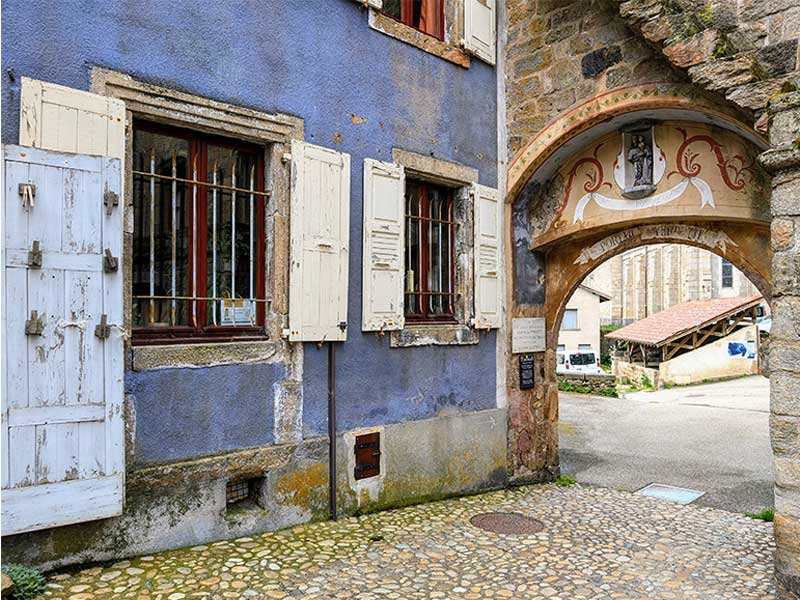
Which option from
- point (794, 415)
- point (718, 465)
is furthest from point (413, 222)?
point (718, 465)

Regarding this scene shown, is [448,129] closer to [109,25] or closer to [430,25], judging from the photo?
[430,25]

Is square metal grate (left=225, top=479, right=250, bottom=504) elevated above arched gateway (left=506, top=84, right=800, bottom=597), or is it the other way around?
arched gateway (left=506, top=84, right=800, bottom=597)

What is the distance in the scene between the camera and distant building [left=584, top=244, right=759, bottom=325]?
111 feet

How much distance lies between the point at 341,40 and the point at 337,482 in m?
3.37

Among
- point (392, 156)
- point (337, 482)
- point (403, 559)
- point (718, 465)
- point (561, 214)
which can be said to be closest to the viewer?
point (403, 559)

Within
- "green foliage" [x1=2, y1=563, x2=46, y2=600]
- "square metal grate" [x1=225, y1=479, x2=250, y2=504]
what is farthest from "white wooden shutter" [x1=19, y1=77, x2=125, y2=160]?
"square metal grate" [x1=225, y1=479, x2=250, y2=504]

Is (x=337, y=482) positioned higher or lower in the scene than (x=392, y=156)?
lower

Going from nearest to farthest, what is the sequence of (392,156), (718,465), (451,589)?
1. (451,589)
2. (392,156)
3. (718,465)

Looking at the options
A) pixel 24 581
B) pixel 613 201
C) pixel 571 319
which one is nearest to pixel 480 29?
pixel 613 201

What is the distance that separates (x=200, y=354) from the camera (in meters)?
4.25

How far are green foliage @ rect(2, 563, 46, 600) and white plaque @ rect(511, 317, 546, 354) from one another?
437 centimetres

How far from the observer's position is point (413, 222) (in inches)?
233

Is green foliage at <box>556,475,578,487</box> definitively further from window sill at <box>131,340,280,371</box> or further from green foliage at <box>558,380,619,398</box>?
green foliage at <box>558,380,619,398</box>

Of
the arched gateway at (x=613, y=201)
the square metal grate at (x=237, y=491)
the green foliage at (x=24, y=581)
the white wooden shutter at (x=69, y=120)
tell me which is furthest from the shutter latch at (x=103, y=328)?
the arched gateway at (x=613, y=201)
